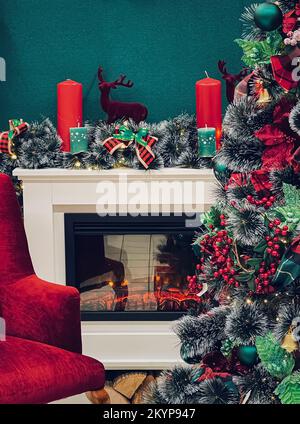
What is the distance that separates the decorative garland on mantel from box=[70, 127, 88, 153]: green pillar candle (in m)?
0.02

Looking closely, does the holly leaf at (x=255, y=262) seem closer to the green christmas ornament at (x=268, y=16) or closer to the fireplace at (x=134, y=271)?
the green christmas ornament at (x=268, y=16)

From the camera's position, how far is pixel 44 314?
2352 millimetres

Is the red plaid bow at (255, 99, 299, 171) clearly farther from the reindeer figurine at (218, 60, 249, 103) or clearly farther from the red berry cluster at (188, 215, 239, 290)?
the reindeer figurine at (218, 60, 249, 103)

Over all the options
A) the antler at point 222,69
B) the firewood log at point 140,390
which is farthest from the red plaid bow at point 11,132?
the firewood log at point 140,390

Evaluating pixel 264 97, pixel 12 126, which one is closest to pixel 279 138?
pixel 264 97

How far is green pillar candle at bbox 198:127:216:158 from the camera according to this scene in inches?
123

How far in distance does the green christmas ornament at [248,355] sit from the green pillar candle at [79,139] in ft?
4.46

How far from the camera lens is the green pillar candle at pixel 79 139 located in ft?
10.3

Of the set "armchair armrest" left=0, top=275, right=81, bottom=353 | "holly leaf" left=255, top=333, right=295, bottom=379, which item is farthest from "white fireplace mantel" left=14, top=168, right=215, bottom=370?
"holly leaf" left=255, top=333, right=295, bottom=379

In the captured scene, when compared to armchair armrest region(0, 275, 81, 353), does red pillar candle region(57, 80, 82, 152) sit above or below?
above

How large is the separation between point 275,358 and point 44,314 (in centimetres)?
69

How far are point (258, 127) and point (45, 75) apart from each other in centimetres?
155

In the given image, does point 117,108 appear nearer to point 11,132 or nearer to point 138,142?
point 138,142

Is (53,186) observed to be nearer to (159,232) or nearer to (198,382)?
(159,232)
